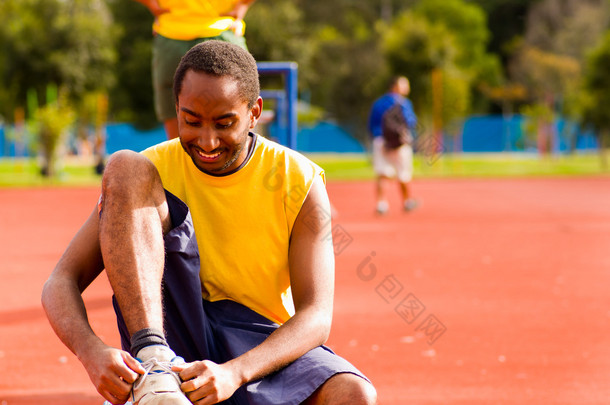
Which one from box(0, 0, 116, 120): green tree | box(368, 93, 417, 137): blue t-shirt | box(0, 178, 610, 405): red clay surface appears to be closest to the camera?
→ box(0, 178, 610, 405): red clay surface

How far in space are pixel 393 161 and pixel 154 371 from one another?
1104cm

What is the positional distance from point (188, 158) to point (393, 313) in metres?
3.18

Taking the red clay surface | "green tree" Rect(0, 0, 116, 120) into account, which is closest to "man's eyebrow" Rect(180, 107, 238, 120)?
the red clay surface

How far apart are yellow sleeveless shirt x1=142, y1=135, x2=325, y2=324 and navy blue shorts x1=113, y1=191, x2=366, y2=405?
0.11 meters

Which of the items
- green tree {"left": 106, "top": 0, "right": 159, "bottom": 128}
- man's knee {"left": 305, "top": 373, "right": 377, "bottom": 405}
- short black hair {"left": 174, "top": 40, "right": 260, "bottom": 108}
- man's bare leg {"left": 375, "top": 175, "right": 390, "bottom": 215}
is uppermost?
short black hair {"left": 174, "top": 40, "right": 260, "bottom": 108}

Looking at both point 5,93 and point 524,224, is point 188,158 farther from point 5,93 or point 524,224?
point 5,93

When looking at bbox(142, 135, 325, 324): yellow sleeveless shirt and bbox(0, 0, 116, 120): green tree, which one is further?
bbox(0, 0, 116, 120): green tree

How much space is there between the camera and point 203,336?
247 cm

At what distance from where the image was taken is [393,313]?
557 cm

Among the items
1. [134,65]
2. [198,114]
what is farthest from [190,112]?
[134,65]

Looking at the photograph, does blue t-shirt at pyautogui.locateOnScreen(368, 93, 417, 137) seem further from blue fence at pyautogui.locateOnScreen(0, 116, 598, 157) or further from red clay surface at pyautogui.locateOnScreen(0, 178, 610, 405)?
blue fence at pyautogui.locateOnScreen(0, 116, 598, 157)

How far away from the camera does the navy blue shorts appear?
2.40 m

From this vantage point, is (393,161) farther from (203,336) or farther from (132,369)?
(132,369)

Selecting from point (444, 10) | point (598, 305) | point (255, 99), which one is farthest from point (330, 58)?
point (255, 99)
